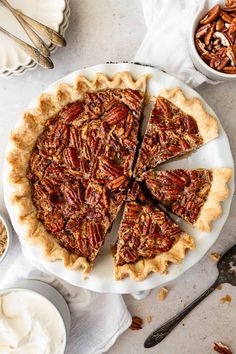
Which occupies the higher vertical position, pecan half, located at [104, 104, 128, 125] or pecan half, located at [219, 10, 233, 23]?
pecan half, located at [219, 10, 233, 23]

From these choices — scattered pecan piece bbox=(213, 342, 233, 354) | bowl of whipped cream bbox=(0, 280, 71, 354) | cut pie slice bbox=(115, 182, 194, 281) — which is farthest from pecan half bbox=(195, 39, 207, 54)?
scattered pecan piece bbox=(213, 342, 233, 354)

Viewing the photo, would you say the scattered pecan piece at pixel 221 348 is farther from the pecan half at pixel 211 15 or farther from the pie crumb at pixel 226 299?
the pecan half at pixel 211 15

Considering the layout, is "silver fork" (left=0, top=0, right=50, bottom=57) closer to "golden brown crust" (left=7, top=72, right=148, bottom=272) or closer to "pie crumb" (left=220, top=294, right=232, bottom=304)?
"golden brown crust" (left=7, top=72, right=148, bottom=272)

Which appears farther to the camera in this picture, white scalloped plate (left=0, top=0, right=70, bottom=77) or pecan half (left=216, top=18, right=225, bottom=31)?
white scalloped plate (left=0, top=0, right=70, bottom=77)

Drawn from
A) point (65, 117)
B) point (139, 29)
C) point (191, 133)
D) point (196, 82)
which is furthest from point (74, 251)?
point (139, 29)

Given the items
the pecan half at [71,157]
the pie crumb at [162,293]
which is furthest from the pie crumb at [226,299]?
the pecan half at [71,157]

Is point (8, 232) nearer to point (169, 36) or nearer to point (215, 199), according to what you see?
point (215, 199)
